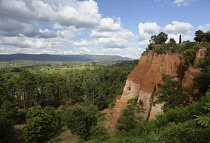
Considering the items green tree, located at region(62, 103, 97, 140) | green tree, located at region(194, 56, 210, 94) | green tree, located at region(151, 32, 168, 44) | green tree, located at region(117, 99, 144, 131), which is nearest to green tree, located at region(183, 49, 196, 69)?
green tree, located at region(194, 56, 210, 94)

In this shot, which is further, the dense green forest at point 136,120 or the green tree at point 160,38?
the green tree at point 160,38

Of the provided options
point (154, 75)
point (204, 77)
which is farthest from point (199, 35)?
point (204, 77)

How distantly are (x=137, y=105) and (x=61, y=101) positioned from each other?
4399 centimetres

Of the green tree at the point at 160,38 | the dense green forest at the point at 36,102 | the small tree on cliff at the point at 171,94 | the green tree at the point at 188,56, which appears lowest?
the dense green forest at the point at 36,102

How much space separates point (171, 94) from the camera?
80.9 ft

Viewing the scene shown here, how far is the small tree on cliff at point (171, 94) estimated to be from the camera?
23766 millimetres

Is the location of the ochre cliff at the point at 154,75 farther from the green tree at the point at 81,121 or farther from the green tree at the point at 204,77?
the green tree at the point at 81,121

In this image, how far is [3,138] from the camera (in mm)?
29000

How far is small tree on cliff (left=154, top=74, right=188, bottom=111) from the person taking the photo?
2377 cm

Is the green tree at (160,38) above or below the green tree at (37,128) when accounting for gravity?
above

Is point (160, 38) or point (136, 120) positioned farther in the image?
point (160, 38)

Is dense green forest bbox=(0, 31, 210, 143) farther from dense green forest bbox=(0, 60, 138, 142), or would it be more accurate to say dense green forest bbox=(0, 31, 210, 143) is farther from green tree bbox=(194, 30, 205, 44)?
green tree bbox=(194, 30, 205, 44)

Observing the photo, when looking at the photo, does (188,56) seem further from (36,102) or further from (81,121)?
(36,102)

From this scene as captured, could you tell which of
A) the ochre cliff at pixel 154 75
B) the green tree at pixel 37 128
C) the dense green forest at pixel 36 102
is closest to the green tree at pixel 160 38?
the dense green forest at pixel 36 102
